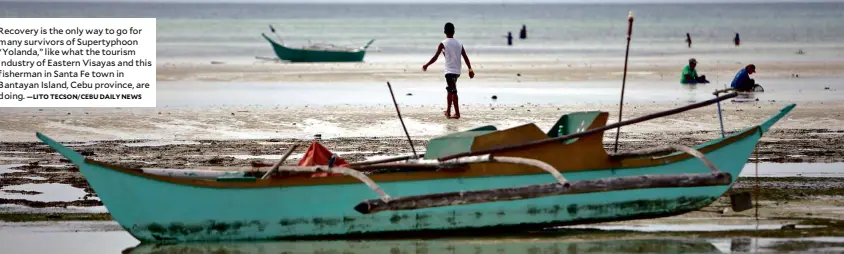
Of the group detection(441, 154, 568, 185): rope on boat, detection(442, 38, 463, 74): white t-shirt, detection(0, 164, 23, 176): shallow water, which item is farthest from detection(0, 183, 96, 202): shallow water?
detection(442, 38, 463, 74): white t-shirt

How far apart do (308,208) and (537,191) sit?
163 cm

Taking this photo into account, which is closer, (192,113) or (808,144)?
(808,144)

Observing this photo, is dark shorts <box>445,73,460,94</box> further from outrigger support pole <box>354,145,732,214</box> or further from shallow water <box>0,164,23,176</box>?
outrigger support pole <box>354,145,732,214</box>

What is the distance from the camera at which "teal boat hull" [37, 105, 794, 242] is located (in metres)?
10.3

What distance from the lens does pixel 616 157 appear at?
1091 centimetres

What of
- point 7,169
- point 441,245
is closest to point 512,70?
point 7,169

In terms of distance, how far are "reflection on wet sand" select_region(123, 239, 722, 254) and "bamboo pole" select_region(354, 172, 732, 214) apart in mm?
468

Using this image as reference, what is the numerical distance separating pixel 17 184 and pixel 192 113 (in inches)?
324

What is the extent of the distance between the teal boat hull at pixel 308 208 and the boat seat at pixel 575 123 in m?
0.37

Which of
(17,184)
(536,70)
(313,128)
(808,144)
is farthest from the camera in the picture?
(536,70)

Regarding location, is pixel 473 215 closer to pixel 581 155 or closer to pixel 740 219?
pixel 581 155

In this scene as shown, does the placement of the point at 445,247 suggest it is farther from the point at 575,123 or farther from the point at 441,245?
the point at 575,123

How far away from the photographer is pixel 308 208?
34.2ft

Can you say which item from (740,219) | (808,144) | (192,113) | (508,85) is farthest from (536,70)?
(740,219)
